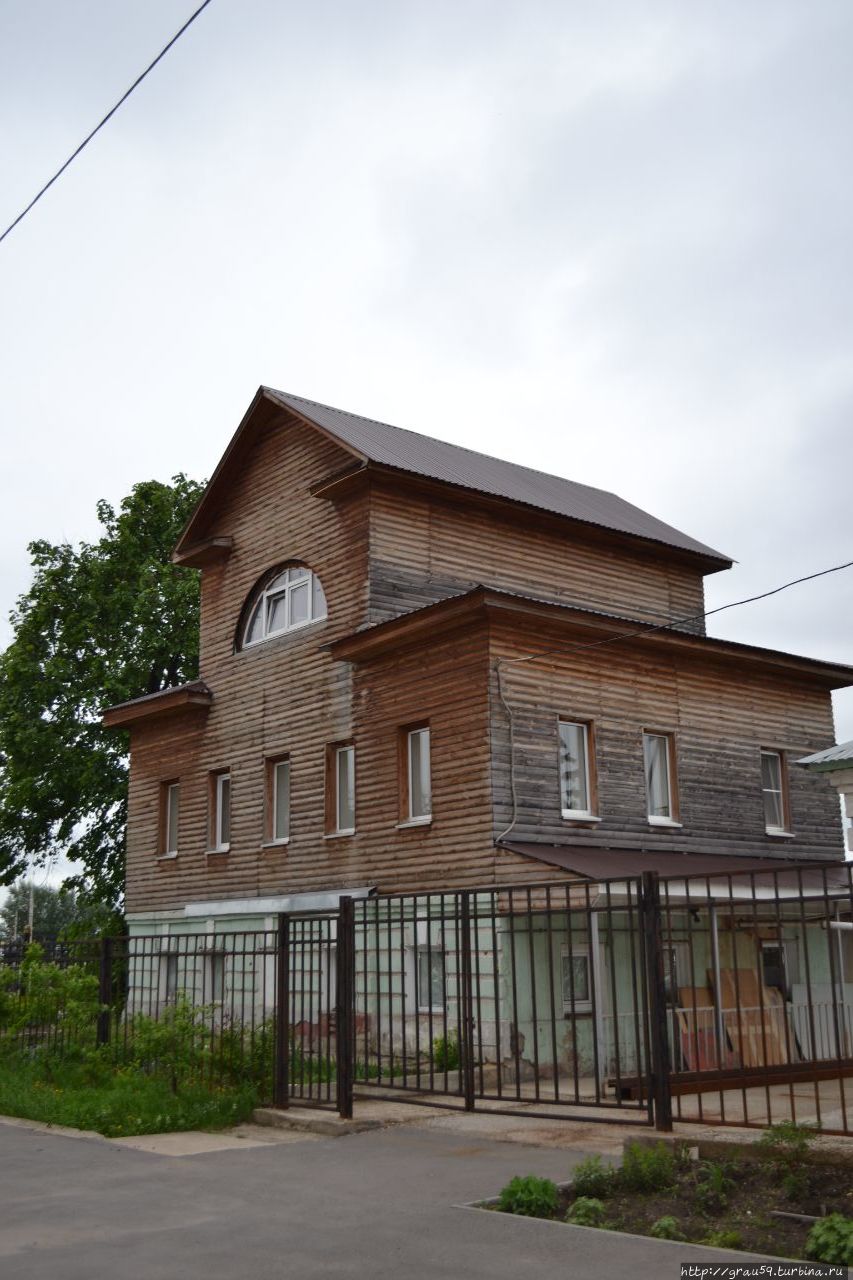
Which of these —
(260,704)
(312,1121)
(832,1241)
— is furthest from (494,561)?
(832,1241)

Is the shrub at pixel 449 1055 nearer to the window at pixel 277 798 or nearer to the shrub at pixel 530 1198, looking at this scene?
the window at pixel 277 798

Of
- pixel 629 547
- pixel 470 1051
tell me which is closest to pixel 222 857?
pixel 629 547

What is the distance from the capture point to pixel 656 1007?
31.8 feet

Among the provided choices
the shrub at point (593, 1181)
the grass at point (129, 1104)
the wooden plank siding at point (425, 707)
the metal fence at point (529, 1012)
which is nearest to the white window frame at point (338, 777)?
the wooden plank siding at point (425, 707)

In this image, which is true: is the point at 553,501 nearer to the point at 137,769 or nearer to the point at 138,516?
the point at 137,769

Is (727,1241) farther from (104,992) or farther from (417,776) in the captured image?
(417,776)

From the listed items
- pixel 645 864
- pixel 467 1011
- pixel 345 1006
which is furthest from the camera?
pixel 645 864

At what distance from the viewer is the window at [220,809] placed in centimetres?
2472

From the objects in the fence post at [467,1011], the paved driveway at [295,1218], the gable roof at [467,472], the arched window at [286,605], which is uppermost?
the gable roof at [467,472]

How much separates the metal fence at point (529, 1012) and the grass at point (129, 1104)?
319mm

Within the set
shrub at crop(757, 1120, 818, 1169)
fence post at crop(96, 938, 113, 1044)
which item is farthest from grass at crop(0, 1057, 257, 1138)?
shrub at crop(757, 1120, 818, 1169)

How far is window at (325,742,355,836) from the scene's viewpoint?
21.4 meters

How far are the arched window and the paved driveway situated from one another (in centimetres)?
1298

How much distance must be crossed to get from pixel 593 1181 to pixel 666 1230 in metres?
1.01
